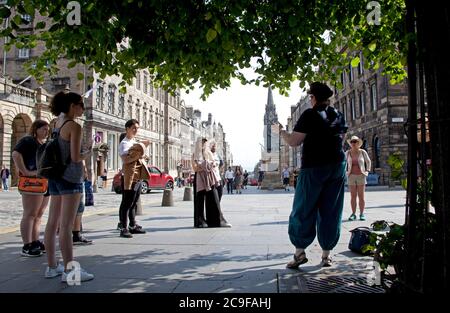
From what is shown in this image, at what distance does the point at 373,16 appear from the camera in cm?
399

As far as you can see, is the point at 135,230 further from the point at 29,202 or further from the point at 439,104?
the point at 439,104

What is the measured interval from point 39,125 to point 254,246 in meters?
3.40

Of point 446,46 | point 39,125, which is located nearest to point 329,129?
point 446,46

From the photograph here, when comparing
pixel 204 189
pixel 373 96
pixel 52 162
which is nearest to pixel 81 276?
pixel 52 162

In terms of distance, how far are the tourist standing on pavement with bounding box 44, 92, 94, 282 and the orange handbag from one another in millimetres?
1245

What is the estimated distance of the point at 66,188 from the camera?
3.61 meters

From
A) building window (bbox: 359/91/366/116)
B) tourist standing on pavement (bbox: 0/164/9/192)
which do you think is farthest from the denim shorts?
building window (bbox: 359/91/366/116)

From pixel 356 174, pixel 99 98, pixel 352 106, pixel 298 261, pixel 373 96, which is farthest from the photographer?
pixel 99 98

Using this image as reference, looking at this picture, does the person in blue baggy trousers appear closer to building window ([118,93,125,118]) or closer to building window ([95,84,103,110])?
building window ([95,84,103,110])

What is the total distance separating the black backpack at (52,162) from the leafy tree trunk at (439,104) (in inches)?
125

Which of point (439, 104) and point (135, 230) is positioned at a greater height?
point (439, 104)

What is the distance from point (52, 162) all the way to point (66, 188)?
290 millimetres

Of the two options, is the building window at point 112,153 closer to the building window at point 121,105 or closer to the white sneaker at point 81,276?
the building window at point 121,105
